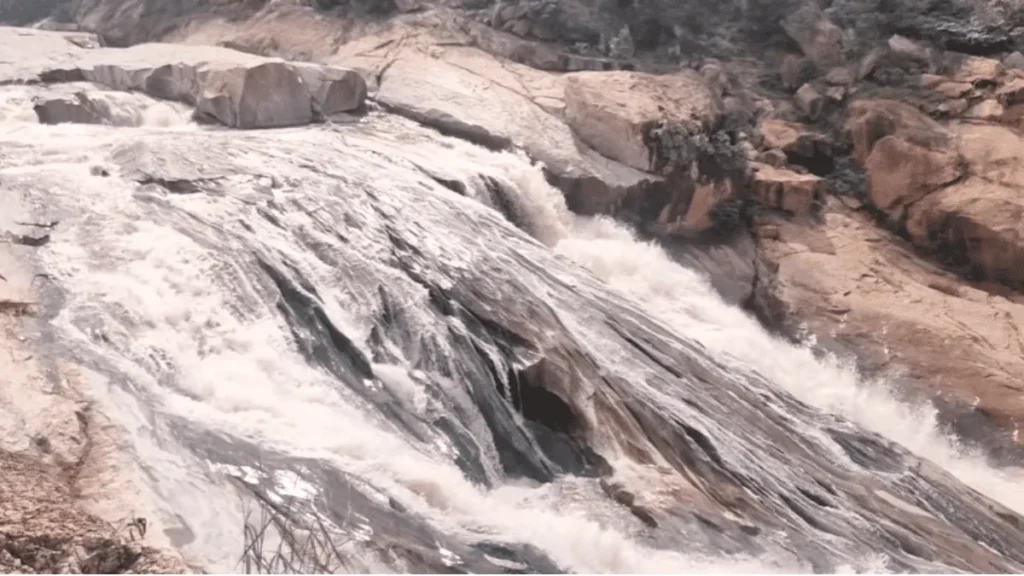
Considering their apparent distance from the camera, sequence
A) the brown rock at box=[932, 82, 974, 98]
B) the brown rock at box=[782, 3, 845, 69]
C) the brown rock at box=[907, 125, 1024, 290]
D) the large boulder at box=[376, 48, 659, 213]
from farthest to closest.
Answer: the brown rock at box=[782, 3, 845, 69] → the brown rock at box=[932, 82, 974, 98] → the large boulder at box=[376, 48, 659, 213] → the brown rock at box=[907, 125, 1024, 290]

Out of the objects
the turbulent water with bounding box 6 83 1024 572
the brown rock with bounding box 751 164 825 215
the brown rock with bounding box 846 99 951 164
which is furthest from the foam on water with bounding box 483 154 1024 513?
the brown rock with bounding box 846 99 951 164

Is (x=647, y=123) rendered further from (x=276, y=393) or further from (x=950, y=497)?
(x=276, y=393)

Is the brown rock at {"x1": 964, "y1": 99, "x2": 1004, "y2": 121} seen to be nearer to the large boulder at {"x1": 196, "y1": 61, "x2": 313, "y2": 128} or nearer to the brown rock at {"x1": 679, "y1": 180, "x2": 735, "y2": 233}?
the brown rock at {"x1": 679, "y1": 180, "x2": 735, "y2": 233}

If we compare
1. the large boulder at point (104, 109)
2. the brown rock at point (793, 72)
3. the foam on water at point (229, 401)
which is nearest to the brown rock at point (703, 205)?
the brown rock at point (793, 72)

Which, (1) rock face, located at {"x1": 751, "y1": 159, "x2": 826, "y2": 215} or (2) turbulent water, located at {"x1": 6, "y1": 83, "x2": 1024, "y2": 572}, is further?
(1) rock face, located at {"x1": 751, "y1": 159, "x2": 826, "y2": 215}

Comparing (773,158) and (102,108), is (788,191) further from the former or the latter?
(102,108)
